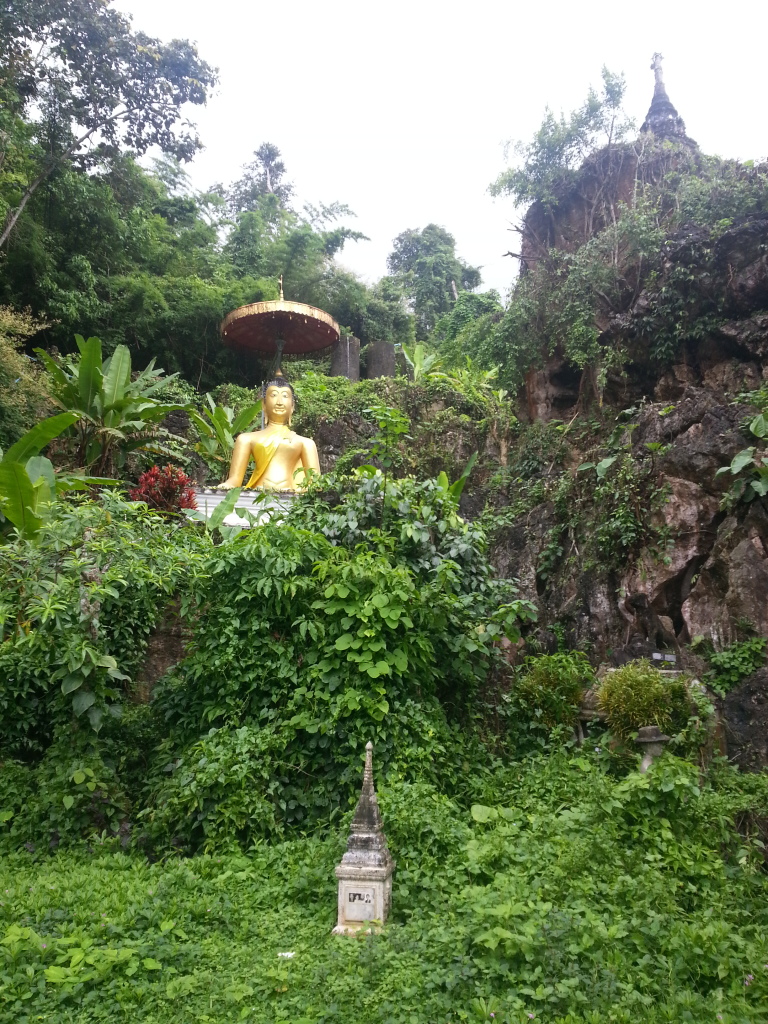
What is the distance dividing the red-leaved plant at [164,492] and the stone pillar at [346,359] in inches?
305

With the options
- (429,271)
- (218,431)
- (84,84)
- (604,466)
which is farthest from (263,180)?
(604,466)

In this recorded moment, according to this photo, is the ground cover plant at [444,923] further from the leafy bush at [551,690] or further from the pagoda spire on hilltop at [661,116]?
the pagoda spire on hilltop at [661,116]

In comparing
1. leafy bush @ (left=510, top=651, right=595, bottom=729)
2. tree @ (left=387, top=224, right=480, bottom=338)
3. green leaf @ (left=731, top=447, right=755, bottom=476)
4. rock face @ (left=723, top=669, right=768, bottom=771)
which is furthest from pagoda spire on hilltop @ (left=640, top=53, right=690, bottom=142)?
leafy bush @ (left=510, top=651, right=595, bottom=729)

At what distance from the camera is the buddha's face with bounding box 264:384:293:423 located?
951cm

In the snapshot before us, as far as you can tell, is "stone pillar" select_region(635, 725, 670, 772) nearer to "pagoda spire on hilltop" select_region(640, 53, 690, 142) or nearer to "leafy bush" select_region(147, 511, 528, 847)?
"leafy bush" select_region(147, 511, 528, 847)

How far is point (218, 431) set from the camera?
36.4ft

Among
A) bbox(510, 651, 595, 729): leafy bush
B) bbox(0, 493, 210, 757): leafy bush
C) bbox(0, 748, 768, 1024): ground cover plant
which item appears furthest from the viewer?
bbox(510, 651, 595, 729): leafy bush

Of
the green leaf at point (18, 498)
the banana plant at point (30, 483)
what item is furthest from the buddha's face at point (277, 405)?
the green leaf at point (18, 498)

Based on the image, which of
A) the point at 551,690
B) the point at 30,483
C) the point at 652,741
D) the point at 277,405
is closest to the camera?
the point at 652,741

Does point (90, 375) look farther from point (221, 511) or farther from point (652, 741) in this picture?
point (652, 741)

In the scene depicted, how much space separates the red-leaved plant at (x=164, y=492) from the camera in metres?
8.01

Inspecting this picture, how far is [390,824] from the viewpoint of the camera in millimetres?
3980

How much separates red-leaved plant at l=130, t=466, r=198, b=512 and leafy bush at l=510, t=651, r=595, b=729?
4241 mm

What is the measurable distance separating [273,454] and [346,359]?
6792 millimetres
